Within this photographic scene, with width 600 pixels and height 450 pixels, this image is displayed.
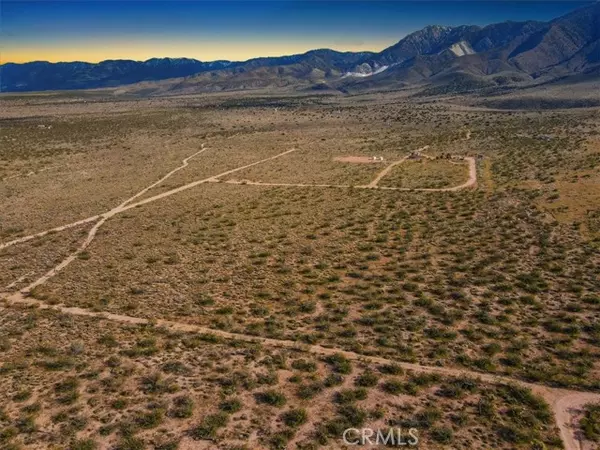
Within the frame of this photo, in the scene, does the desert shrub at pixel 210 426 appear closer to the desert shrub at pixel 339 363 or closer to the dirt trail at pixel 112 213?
the desert shrub at pixel 339 363

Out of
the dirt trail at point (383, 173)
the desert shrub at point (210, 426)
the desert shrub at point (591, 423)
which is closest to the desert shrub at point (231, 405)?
the desert shrub at point (210, 426)

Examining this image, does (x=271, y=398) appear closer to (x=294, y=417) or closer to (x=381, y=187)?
(x=294, y=417)

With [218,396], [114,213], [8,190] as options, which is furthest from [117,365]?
[8,190]

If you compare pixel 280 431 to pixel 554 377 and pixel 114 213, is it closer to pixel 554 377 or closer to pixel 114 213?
pixel 554 377

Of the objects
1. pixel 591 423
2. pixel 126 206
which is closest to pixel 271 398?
pixel 591 423

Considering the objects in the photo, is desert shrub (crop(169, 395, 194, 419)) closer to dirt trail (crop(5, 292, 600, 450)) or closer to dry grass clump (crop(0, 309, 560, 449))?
dry grass clump (crop(0, 309, 560, 449))

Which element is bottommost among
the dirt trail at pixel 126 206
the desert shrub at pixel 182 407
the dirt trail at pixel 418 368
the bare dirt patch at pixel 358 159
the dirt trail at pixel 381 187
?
the desert shrub at pixel 182 407
